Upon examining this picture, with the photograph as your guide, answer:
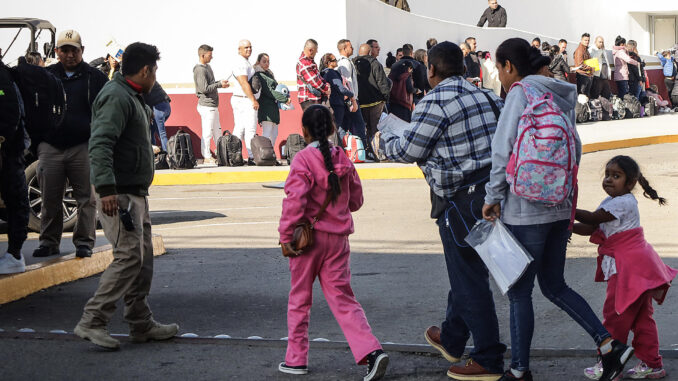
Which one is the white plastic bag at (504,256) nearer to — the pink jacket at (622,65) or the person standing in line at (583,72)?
the person standing in line at (583,72)

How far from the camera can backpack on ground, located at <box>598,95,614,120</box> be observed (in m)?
29.2

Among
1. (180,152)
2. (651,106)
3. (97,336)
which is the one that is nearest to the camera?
(97,336)

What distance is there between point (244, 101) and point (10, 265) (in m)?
10.9

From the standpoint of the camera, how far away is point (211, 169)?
17672 millimetres

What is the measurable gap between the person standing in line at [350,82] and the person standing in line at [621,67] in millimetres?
13657

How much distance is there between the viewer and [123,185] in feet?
20.5

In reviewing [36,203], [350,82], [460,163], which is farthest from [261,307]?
[350,82]

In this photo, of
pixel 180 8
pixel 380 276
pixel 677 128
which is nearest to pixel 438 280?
pixel 380 276

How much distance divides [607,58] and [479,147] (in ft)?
87.3

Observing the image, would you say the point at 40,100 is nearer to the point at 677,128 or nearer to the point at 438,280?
the point at 438,280

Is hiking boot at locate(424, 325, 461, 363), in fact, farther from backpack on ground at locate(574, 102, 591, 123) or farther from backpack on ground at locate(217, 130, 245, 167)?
backpack on ground at locate(574, 102, 591, 123)

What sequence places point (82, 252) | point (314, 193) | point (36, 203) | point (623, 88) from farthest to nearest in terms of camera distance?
point (623, 88)
point (36, 203)
point (82, 252)
point (314, 193)

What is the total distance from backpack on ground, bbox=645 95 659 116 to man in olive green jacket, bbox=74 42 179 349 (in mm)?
26680

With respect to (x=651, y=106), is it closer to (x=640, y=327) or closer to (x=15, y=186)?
(x=15, y=186)
